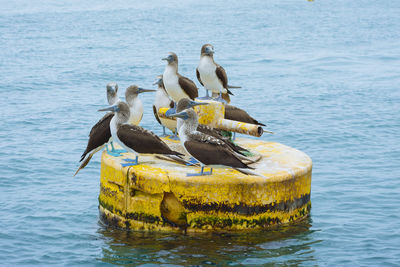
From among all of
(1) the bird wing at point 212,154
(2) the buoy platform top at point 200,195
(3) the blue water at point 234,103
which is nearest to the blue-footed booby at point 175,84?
(2) the buoy platform top at point 200,195

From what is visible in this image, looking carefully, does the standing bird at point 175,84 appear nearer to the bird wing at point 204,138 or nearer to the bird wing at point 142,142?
the bird wing at point 142,142

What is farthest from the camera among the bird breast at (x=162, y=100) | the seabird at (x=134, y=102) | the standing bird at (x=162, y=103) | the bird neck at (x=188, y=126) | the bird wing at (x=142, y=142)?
the bird breast at (x=162, y=100)

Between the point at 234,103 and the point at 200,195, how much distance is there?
16.9 m

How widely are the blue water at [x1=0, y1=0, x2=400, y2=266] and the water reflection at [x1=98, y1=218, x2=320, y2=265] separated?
21mm

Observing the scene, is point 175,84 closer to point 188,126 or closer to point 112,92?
point 112,92

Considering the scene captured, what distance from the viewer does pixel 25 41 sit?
1827 inches

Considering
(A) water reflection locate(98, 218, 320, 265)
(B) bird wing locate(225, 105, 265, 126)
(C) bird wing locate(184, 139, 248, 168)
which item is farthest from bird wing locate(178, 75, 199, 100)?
(A) water reflection locate(98, 218, 320, 265)

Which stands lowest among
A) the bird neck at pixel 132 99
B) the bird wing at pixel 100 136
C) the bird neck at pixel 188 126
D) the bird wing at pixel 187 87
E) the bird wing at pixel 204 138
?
the bird wing at pixel 100 136

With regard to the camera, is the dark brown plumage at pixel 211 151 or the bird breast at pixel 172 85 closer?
the dark brown plumage at pixel 211 151

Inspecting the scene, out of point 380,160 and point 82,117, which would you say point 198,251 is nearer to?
point 380,160

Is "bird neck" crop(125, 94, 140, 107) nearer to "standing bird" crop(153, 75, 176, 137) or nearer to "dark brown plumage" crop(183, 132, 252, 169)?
"standing bird" crop(153, 75, 176, 137)

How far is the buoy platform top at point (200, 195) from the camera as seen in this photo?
427 inches

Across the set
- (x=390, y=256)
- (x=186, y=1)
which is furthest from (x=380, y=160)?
(x=186, y=1)

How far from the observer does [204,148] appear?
10664 mm
